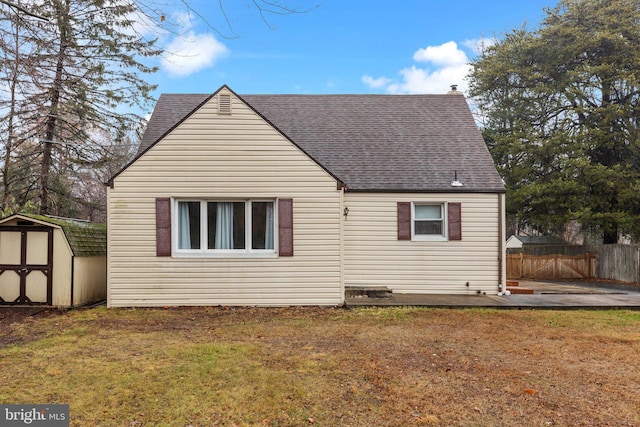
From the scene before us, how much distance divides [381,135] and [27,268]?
390 inches

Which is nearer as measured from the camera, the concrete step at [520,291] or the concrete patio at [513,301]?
the concrete patio at [513,301]

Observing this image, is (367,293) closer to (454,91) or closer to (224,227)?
(224,227)

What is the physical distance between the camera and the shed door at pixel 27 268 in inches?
345

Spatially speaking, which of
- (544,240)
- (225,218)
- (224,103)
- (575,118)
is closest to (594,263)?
(575,118)

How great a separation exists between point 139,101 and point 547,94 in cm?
1914

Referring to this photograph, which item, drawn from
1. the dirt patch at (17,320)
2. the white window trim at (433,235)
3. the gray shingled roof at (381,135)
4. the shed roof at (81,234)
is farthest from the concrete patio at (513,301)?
the shed roof at (81,234)

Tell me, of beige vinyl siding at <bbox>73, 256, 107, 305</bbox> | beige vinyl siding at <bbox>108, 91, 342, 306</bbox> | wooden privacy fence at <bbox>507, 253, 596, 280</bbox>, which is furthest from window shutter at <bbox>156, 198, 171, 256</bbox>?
wooden privacy fence at <bbox>507, 253, 596, 280</bbox>

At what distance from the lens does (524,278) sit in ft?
60.5

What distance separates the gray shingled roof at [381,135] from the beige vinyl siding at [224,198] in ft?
5.33

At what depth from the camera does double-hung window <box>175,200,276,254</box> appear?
903 centimetres

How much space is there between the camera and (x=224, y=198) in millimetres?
9055

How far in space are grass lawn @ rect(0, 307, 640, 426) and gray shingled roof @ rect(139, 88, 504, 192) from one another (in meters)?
4.31

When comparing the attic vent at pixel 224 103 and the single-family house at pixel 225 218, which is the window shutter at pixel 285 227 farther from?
the attic vent at pixel 224 103

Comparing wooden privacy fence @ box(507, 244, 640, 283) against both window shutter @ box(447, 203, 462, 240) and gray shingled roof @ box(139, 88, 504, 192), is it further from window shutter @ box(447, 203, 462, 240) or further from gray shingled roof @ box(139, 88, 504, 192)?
window shutter @ box(447, 203, 462, 240)
